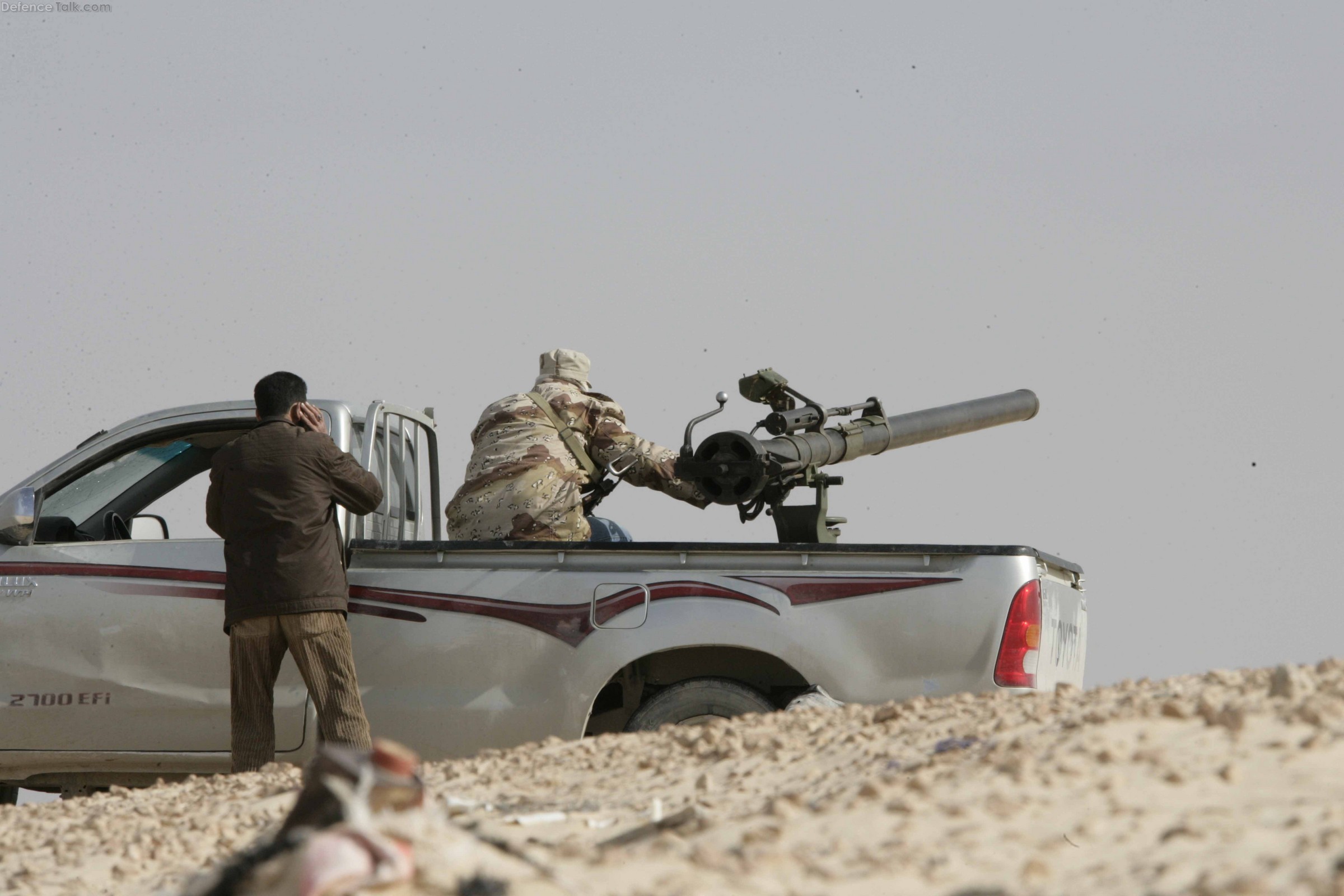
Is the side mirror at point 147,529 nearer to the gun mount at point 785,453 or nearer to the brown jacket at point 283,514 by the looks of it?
the brown jacket at point 283,514

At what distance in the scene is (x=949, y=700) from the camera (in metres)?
4.39

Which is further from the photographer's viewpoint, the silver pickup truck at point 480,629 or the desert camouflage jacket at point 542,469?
the desert camouflage jacket at point 542,469

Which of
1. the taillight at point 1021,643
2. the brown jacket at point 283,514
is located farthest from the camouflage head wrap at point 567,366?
the taillight at point 1021,643

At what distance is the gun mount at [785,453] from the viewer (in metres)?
5.80

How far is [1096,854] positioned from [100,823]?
3.11m

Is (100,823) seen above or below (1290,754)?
below

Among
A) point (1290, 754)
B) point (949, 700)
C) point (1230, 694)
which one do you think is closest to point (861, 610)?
point (949, 700)

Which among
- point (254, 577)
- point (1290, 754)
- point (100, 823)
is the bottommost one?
point (100, 823)

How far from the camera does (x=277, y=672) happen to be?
→ 5.57 meters

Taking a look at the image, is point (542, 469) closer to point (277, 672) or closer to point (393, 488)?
point (393, 488)

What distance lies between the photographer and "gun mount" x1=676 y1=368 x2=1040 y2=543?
19.0 ft

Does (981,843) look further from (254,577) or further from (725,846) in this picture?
(254,577)

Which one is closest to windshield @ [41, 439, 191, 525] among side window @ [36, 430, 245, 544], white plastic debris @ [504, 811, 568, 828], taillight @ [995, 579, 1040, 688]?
side window @ [36, 430, 245, 544]

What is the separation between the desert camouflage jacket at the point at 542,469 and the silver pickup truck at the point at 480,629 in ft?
1.63
